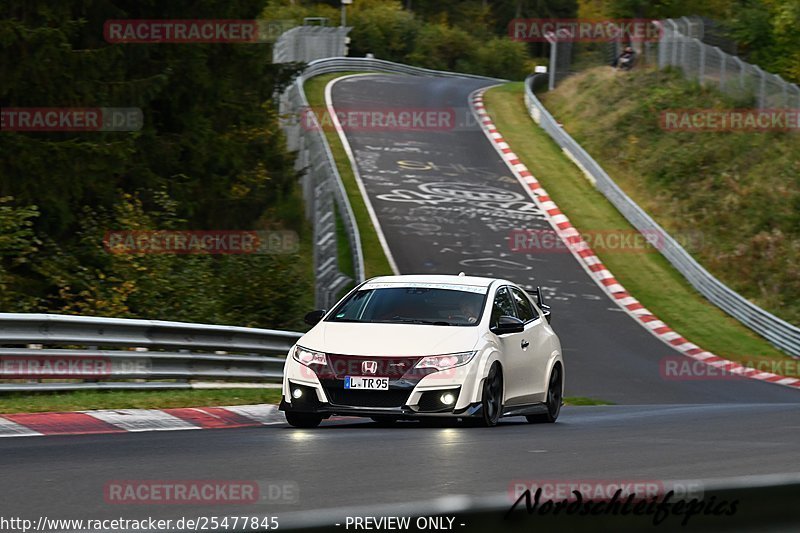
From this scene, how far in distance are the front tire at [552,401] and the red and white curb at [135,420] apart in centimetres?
273

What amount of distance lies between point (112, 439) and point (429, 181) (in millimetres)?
32597

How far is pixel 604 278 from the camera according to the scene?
33.9 m

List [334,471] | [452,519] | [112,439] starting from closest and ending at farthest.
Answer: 1. [452,519]
2. [334,471]
3. [112,439]

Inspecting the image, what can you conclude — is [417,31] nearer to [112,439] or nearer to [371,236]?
[371,236]

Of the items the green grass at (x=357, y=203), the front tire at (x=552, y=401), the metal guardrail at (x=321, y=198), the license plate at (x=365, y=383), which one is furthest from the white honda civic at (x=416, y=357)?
the green grass at (x=357, y=203)

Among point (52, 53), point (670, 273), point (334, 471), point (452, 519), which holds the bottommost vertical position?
point (670, 273)

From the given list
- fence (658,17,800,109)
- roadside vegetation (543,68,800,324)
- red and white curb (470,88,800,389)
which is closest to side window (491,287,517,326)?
red and white curb (470,88,800,389)

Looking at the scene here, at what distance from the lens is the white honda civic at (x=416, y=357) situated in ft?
38.4

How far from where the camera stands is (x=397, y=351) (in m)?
11.8

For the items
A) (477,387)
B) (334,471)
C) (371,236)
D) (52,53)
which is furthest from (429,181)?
(334,471)

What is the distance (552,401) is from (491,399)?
203cm

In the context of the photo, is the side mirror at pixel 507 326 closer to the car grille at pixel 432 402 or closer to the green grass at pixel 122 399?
the car grille at pixel 432 402

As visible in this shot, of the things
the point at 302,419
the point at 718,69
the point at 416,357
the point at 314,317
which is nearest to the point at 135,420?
the point at 302,419

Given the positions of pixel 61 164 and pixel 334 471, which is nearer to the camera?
pixel 334 471
